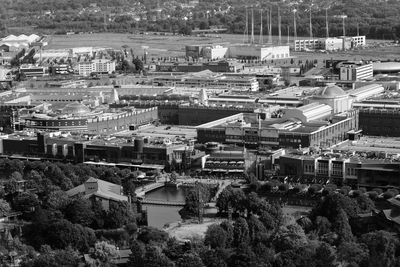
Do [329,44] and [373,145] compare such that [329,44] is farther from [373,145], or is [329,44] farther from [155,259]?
[155,259]

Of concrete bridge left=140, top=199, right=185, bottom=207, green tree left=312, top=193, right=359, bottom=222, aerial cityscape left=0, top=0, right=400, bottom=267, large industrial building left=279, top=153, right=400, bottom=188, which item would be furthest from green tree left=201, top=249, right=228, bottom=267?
large industrial building left=279, top=153, right=400, bottom=188

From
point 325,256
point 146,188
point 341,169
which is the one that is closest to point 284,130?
point 341,169

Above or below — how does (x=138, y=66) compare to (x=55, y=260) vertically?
above

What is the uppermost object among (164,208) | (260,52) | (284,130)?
(260,52)

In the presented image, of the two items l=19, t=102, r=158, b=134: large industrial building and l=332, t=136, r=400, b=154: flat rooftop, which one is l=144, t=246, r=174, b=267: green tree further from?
l=19, t=102, r=158, b=134: large industrial building

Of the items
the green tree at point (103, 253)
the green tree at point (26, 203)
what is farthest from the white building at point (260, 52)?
the green tree at point (103, 253)

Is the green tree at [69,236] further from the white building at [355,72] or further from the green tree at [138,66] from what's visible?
the green tree at [138,66]
